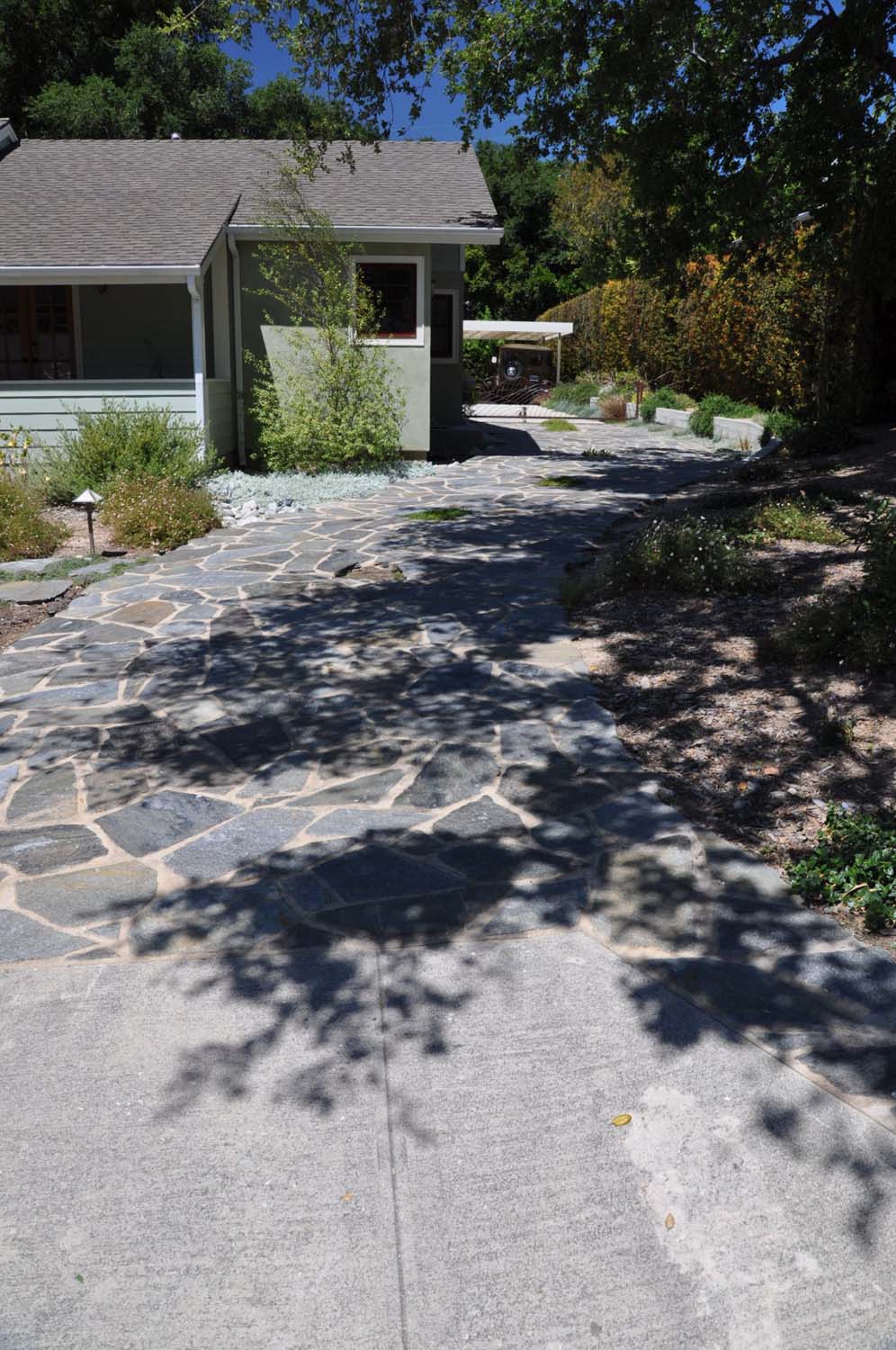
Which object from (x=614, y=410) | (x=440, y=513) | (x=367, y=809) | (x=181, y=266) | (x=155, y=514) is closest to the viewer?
(x=367, y=809)

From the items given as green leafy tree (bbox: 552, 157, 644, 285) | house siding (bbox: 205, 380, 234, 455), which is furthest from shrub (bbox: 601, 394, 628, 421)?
house siding (bbox: 205, 380, 234, 455)

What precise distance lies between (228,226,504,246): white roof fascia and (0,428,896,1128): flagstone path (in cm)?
755

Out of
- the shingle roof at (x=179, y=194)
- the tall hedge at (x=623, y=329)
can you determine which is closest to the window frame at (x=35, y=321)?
the shingle roof at (x=179, y=194)

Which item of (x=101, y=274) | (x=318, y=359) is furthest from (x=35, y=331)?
(x=318, y=359)

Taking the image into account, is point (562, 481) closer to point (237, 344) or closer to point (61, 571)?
point (237, 344)

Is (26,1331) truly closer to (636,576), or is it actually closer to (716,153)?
(636,576)

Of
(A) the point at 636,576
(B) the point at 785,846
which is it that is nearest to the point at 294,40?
(A) the point at 636,576

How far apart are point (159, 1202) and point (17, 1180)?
0.37 m

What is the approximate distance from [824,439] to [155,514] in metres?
7.89

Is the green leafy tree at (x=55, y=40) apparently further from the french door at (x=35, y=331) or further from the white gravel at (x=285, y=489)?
the white gravel at (x=285, y=489)

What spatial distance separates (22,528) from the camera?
9.64 meters

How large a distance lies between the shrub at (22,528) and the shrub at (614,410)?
15.0m

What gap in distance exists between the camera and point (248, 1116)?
111 inches

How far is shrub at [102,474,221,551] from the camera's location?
398 inches
